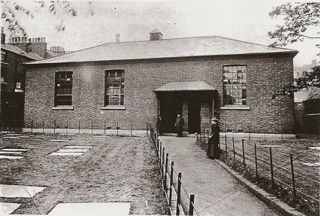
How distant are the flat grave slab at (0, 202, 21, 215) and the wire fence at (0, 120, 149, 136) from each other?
13546mm

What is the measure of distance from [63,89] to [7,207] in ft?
57.3

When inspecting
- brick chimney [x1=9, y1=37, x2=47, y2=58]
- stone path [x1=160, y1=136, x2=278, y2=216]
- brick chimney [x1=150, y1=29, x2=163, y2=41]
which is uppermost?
brick chimney [x1=9, y1=37, x2=47, y2=58]

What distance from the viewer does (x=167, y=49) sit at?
2075 cm

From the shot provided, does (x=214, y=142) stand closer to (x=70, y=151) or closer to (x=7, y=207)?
(x=70, y=151)

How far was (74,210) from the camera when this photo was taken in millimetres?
4816

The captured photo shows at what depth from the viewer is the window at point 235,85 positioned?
18453 millimetres

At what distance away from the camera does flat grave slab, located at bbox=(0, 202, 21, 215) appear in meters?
4.76

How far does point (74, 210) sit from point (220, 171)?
14.9ft

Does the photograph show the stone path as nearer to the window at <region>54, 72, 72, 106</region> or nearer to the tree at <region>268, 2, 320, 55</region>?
the tree at <region>268, 2, 320, 55</region>

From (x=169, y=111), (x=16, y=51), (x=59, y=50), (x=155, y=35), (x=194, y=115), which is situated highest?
(x=59, y=50)

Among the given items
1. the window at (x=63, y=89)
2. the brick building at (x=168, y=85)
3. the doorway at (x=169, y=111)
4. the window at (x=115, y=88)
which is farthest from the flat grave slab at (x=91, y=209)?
the window at (x=63, y=89)

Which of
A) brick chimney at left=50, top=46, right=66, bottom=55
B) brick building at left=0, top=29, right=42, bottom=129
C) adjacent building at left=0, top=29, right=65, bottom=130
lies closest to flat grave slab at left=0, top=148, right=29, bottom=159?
adjacent building at left=0, top=29, right=65, bottom=130

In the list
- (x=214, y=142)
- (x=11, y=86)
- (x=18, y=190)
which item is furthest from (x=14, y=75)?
(x=18, y=190)

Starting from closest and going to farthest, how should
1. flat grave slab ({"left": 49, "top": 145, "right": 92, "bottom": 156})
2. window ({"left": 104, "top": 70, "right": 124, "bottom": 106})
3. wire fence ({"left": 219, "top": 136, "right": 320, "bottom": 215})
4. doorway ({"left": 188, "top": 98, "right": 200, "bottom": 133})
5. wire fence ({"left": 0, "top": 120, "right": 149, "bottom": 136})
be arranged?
wire fence ({"left": 219, "top": 136, "right": 320, "bottom": 215}) → flat grave slab ({"left": 49, "top": 145, "right": 92, "bottom": 156}) → doorway ({"left": 188, "top": 98, "right": 200, "bottom": 133}) → wire fence ({"left": 0, "top": 120, "right": 149, "bottom": 136}) → window ({"left": 104, "top": 70, "right": 124, "bottom": 106})
